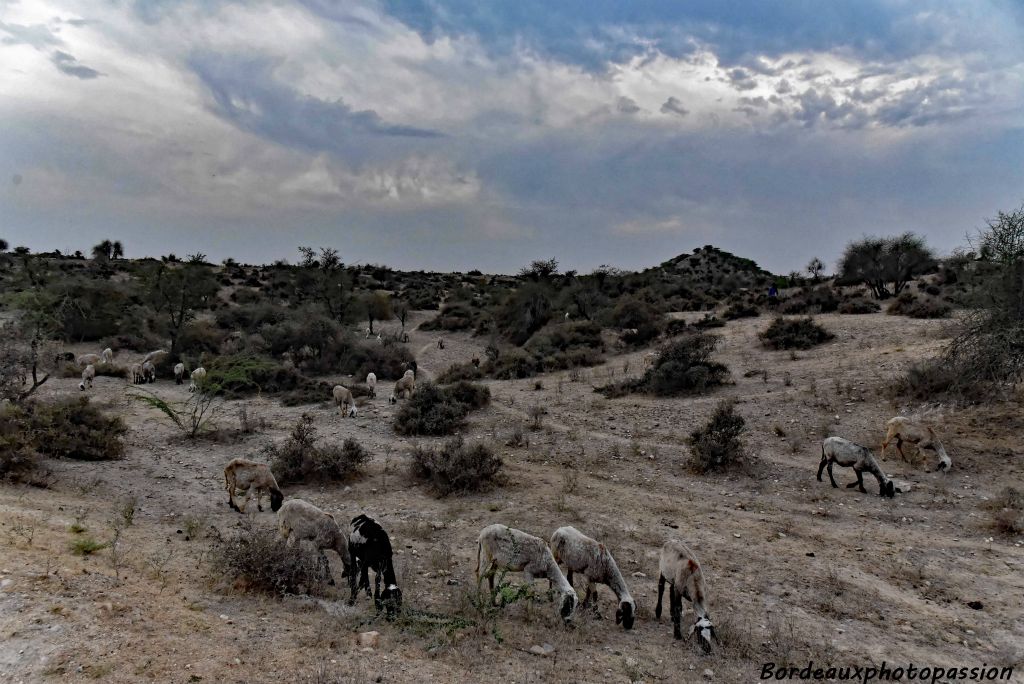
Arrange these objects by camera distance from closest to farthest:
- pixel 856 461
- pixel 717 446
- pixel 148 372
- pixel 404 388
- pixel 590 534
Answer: pixel 590 534 → pixel 856 461 → pixel 717 446 → pixel 404 388 → pixel 148 372

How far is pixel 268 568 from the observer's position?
6406 mm

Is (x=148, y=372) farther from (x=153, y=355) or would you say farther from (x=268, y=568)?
(x=268, y=568)

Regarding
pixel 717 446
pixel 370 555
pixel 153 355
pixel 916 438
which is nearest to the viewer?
pixel 370 555

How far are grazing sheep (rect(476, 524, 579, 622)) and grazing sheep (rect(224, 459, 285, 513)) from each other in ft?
15.0

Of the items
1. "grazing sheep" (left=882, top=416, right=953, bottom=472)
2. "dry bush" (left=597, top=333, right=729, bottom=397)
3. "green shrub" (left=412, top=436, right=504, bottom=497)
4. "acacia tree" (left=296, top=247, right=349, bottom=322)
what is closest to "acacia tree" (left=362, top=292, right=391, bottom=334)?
"acacia tree" (left=296, top=247, right=349, bottom=322)

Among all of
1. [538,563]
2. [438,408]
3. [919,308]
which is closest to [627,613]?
[538,563]

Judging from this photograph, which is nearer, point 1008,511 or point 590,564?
point 590,564

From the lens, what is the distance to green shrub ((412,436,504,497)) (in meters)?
11.0

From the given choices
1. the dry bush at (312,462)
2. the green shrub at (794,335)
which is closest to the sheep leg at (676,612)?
the dry bush at (312,462)

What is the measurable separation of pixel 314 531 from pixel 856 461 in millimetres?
9746

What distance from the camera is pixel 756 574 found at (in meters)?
7.94

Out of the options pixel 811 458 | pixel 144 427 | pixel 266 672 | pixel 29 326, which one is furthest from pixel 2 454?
pixel 811 458

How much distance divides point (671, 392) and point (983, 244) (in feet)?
29.9

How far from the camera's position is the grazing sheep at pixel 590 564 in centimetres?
666
